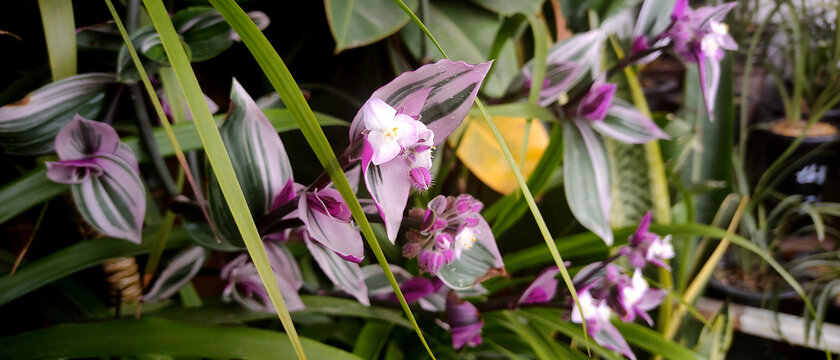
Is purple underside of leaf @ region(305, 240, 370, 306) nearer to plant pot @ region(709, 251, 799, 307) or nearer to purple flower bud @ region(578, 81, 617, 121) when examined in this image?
purple flower bud @ region(578, 81, 617, 121)

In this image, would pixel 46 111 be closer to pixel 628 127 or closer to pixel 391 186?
pixel 391 186

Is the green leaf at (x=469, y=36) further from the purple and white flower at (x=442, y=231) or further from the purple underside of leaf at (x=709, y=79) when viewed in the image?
the purple and white flower at (x=442, y=231)

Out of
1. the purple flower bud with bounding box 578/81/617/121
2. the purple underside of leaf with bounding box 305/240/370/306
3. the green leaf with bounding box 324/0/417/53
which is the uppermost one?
the green leaf with bounding box 324/0/417/53

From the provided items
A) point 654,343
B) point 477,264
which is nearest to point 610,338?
point 654,343

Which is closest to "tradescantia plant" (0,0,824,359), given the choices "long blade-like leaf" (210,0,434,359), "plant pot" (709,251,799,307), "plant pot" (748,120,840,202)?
"long blade-like leaf" (210,0,434,359)

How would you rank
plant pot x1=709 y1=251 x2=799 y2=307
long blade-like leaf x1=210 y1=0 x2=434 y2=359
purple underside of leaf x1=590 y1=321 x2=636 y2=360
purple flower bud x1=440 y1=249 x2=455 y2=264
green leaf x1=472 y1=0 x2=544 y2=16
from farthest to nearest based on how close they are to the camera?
1. plant pot x1=709 y1=251 x2=799 y2=307
2. green leaf x1=472 y1=0 x2=544 y2=16
3. purple underside of leaf x1=590 y1=321 x2=636 y2=360
4. purple flower bud x1=440 y1=249 x2=455 y2=264
5. long blade-like leaf x1=210 y1=0 x2=434 y2=359

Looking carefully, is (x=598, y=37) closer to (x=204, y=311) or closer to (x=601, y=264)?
Result: (x=601, y=264)
